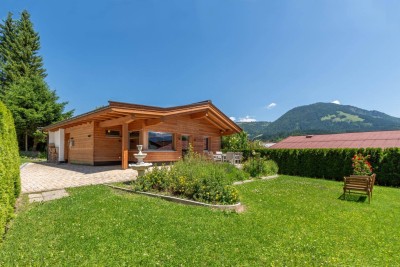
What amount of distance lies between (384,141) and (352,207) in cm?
1667

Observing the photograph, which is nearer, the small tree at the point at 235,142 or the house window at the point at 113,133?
the house window at the point at 113,133

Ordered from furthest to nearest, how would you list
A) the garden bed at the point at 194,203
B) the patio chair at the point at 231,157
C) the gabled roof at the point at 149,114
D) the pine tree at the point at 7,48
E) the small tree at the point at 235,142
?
the pine tree at the point at 7,48 < the small tree at the point at 235,142 < the patio chair at the point at 231,157 < the gabled roof at the point at 149,114 < the garden bed at the point at 194,203

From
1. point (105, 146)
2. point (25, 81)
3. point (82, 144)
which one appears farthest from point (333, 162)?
point (25, 81)

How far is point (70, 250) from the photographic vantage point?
3248 millimetres

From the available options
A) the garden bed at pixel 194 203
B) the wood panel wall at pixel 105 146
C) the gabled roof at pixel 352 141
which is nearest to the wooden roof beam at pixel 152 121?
the wood panel wall at pixel 105 146

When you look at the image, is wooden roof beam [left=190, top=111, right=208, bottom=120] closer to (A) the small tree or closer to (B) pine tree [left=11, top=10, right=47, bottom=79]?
(A) the small tree

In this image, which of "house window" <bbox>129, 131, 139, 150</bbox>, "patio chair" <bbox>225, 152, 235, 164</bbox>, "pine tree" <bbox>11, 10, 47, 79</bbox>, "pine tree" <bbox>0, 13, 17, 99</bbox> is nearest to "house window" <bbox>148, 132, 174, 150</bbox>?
"house window" <bbox>129, 131, 139, 150</bbox>

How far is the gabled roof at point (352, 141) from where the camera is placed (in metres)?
18.5

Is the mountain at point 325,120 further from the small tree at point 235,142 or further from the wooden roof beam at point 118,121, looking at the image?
the wooden roof beam at point 118,121

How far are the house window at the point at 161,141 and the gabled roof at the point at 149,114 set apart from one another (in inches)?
61.8

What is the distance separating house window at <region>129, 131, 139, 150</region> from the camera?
14.2 m

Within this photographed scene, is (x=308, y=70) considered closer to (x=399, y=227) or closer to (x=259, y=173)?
(x=259, y=173)

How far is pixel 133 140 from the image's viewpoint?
14453 mm

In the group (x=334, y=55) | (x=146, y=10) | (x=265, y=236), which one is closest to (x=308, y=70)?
(x=334, y=55)
